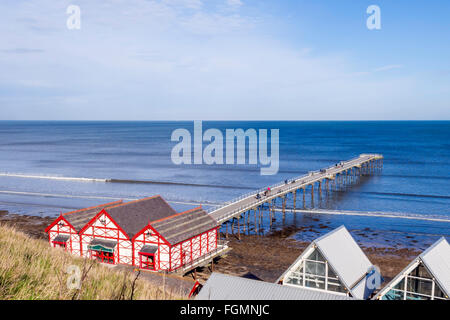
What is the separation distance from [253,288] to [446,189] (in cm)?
6056

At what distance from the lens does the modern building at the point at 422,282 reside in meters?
15.9

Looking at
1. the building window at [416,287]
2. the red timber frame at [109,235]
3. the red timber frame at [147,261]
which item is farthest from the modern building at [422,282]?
the red timber frame at [109,235]

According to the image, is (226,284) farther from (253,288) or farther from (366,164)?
(366,164)

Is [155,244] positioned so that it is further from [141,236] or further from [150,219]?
[150,219]

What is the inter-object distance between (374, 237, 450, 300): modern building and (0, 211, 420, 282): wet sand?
1485 centimetres

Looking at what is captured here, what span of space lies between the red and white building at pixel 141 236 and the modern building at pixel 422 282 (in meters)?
15.6

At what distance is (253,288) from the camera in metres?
14.5

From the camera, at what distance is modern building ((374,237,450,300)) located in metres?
15.9

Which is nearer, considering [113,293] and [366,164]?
[113,293]

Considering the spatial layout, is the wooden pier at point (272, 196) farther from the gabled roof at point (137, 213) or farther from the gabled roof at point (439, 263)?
the gabled roof at point (439, 263)

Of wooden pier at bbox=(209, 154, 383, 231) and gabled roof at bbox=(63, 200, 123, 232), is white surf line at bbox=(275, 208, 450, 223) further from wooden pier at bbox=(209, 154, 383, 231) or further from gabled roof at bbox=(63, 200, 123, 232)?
gabled roof at bbox=(63, 200, 123, 232)

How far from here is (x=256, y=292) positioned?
14.3 m
